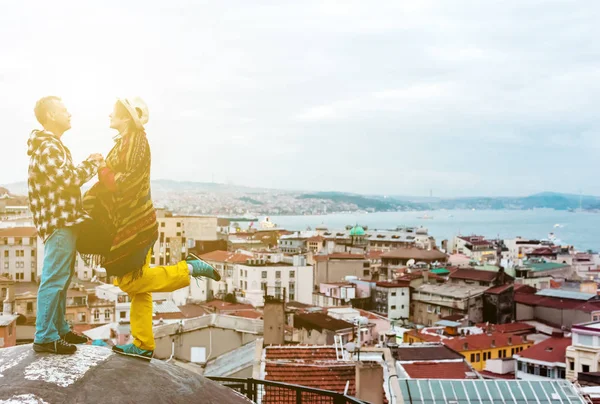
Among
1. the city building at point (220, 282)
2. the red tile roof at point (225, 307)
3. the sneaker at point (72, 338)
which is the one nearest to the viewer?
the sneaker at point (72, 338)

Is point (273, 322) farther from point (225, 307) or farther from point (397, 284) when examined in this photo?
point (397, 284)

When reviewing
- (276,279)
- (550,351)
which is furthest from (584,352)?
(276,279)

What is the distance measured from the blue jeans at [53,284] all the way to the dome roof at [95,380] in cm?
22

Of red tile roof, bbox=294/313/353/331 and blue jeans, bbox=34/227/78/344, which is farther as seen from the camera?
red tile roof, bbox=294/313/353/331

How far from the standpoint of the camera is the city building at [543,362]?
31328 millimetres

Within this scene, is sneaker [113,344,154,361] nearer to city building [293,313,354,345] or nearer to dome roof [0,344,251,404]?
dome roof [0,344,251,404]

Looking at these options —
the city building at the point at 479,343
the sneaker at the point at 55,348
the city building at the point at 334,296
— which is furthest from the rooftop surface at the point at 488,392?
the city building at the point at 334,296

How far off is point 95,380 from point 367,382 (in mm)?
8326

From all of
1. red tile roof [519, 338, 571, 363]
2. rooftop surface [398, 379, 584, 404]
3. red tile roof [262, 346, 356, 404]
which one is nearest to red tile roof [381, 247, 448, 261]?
red tile roof [519, 338, 571, 363]

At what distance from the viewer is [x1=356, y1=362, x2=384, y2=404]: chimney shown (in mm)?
12945

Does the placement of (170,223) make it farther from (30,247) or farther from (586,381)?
(586,381)

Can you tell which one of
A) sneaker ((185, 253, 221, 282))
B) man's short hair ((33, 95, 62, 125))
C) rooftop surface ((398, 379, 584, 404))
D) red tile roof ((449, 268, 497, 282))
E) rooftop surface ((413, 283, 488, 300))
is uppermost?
man's short hair ((33, 95, 62, 125))

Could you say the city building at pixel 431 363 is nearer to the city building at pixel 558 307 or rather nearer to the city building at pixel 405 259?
the city building at pixel 558 307

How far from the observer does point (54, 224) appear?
19.8ft
